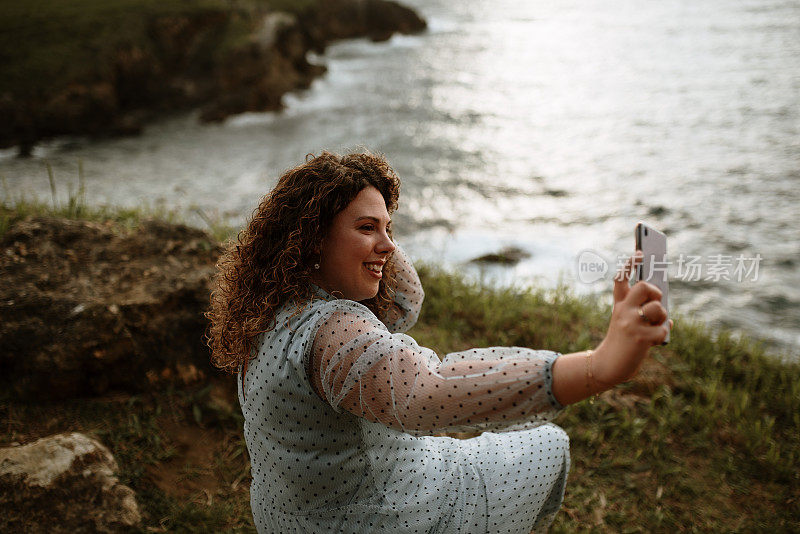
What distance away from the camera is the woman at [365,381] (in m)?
1.39

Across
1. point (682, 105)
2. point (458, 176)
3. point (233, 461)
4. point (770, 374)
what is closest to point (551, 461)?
point (233, 461)

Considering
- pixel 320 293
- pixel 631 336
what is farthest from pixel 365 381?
pixel 631 336

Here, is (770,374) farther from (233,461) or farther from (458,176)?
(458,176)

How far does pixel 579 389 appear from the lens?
1325mm

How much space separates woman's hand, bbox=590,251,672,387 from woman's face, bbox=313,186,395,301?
66cm

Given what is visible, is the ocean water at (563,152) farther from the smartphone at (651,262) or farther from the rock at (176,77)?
the smartphone at (651,262)

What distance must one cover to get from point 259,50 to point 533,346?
9.10 meters

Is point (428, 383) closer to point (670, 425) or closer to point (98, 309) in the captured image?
point (98, 309)

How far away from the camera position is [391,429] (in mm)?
1829

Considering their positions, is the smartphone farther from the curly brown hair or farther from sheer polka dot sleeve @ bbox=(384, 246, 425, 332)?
sheer polka dot sleeve @ bbox=(384, 246, 425, 332)

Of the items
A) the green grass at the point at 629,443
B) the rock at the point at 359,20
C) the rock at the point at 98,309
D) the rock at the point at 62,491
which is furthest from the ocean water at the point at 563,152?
the rock at the point at 62,491

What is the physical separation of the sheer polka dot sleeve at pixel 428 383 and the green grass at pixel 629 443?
1.51 meters

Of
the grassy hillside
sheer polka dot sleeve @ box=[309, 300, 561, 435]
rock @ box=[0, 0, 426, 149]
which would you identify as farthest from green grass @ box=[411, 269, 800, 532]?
the grassy hillside

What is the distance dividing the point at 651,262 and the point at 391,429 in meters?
0.88
